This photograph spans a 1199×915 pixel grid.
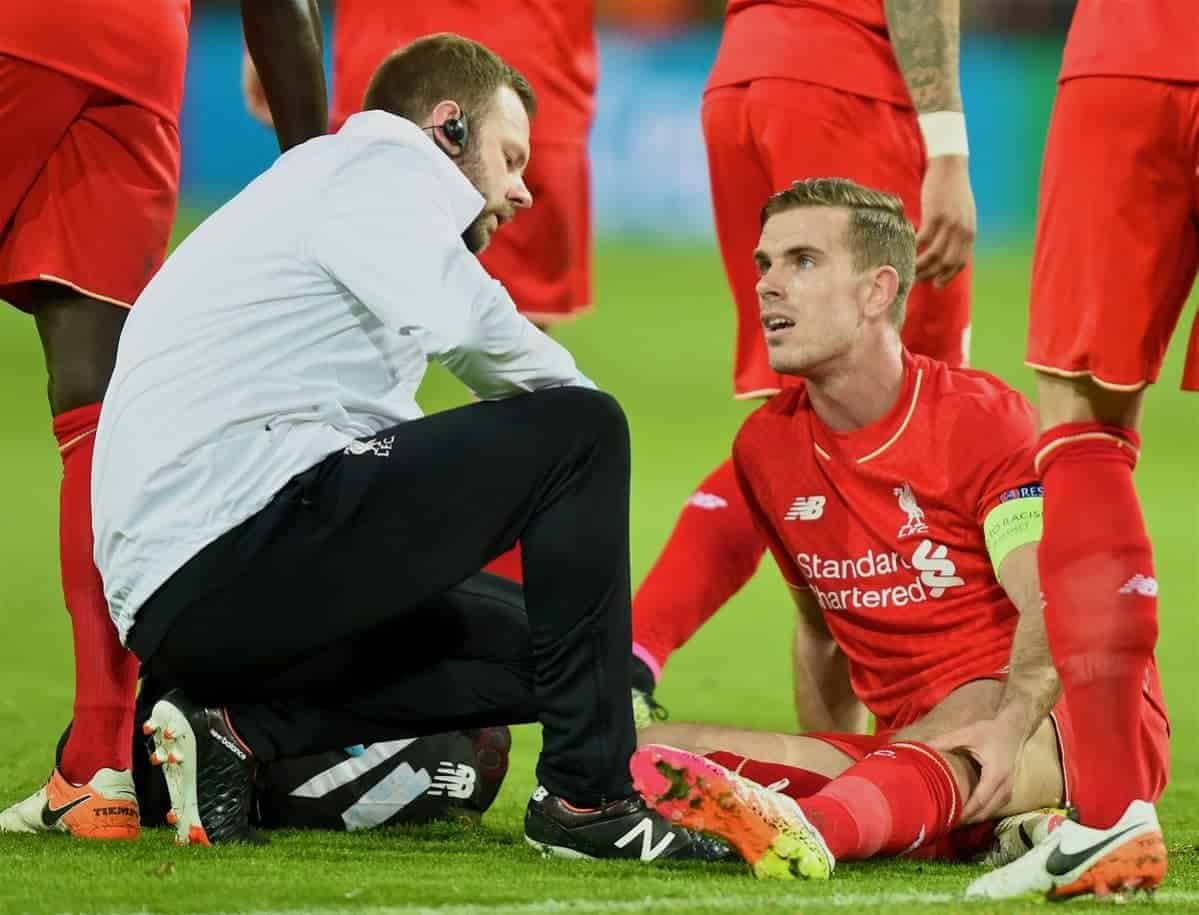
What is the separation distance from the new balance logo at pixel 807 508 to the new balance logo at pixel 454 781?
751mm

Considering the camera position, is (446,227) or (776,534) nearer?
(446,227)

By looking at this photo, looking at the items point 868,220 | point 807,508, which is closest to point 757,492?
point 807,508

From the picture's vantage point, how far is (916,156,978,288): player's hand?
411 cm

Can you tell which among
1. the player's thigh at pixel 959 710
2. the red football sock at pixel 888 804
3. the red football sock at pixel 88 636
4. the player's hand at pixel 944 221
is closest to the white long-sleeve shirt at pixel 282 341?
the red football sock at pixel 88 636

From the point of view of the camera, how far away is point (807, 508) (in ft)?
13.0

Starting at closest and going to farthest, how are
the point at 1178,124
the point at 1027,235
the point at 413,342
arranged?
the point at 1178,124
the point at 413,342
the point at 1027,235

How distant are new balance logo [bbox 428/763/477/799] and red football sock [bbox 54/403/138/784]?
1.74ft

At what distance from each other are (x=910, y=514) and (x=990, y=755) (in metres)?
0.55

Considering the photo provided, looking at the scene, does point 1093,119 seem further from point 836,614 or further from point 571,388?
point 836,614

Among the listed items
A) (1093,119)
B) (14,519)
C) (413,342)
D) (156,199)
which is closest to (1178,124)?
(1093,119)

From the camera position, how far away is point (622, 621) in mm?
3338

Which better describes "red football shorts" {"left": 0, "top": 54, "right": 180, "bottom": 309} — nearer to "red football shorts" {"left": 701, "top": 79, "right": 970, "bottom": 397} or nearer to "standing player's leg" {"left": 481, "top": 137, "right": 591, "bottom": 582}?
"red football shorts" {"left": 701, "top": 79, "right": 970, "bottom": 397}

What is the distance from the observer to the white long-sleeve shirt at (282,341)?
3.24 meters

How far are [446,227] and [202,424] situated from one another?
1.55 feet
